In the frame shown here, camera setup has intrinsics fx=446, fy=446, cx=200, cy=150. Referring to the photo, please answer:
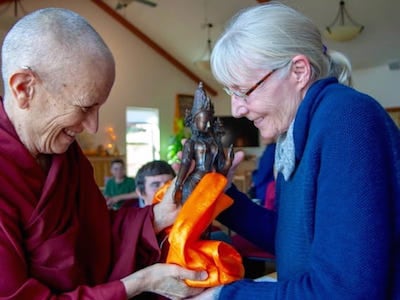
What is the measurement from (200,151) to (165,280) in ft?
1.11

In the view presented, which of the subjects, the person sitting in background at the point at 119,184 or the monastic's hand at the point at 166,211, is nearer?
the monastic's hand at the point at 166,211

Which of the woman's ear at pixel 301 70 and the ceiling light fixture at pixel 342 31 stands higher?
the ceiling light fixture at pixel 342 31

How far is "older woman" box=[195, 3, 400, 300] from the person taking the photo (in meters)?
0.76

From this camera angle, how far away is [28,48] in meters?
0.91

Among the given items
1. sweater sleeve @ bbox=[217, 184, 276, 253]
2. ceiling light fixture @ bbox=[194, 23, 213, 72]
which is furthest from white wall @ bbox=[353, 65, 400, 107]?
sweater sleeve @ bbox=[217, 184, 276, 253]

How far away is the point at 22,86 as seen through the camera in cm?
92

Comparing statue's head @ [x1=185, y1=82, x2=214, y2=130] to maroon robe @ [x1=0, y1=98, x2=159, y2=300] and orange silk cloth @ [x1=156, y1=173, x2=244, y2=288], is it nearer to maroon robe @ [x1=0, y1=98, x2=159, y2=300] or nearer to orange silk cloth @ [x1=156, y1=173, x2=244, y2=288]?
orange silk cloth @ [x1=156, y1=173, x2=244, y2=288]

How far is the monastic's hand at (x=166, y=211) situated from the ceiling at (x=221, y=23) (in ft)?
17.2

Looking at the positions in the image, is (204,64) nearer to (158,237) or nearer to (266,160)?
(266,160)

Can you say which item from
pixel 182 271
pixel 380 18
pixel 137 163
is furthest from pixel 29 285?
pixel 137 163

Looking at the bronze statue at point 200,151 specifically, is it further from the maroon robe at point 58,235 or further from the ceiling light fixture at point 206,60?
the ceiling light fixture at point 206,60

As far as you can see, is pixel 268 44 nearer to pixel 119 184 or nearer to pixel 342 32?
pixel 119 184

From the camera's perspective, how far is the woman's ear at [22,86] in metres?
0.91

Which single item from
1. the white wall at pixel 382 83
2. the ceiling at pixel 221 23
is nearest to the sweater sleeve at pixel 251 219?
the ceiling at pixel 221 23
